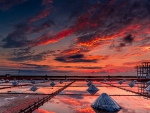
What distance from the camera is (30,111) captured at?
13.0 m

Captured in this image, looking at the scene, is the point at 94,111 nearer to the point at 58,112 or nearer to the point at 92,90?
the point at 58,112

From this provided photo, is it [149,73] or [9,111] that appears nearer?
[9,111]

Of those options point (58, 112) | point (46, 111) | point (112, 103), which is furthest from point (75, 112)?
point (112, 103)

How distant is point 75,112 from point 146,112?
5.37m

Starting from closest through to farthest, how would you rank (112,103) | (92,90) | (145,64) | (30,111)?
(30,111) < (112,103) < (92,90) < (145,64)

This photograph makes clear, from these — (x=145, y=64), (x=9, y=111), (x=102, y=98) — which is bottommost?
(x=9, y=111)

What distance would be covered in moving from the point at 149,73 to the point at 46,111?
5452cm

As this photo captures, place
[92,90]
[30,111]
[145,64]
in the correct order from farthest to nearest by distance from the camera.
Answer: [145,64] → [92,90] → [30,111]

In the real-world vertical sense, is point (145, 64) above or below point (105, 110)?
above

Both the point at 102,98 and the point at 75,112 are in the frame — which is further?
the point at 102,98

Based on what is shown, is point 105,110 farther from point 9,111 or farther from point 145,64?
point 145,64

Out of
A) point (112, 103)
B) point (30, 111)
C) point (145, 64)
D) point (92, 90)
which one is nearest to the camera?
point (30, 111)

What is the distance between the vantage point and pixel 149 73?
6056 centimetres

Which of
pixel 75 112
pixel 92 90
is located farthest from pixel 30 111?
pixel 92 90
